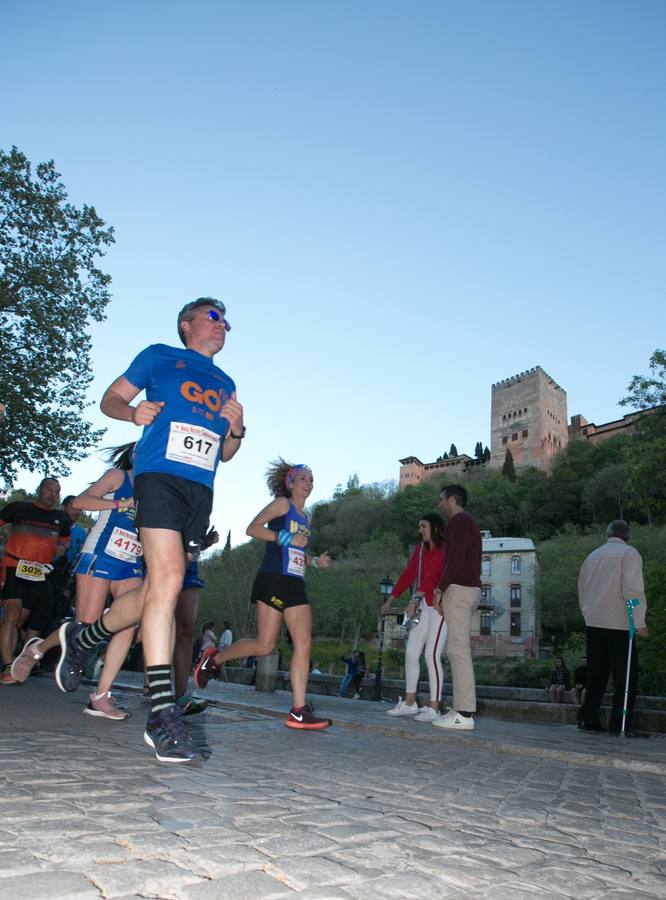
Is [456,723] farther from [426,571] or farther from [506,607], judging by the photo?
[506,607]

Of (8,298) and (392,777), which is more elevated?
(8,298)

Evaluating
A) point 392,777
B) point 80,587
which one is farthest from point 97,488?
point 392,777

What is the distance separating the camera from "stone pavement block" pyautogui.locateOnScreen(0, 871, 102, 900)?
1.39m

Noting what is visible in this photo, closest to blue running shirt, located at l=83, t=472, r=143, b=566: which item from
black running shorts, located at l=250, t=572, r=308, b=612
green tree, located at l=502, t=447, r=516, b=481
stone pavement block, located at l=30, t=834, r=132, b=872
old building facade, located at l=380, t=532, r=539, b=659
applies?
black running shorts, located at l=250, t=572, r=308, b=612

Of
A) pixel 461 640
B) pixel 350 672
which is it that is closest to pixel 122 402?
pixel 461 640

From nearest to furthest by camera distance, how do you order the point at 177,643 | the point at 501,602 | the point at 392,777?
1. the point at 392,777
2. the point at 177,643
3. the point at 501,602

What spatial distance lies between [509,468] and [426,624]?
109 meters

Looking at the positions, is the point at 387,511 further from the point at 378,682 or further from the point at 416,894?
the point at 416,894

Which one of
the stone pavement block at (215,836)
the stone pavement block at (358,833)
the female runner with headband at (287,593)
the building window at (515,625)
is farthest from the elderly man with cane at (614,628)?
the building window at (515,625)

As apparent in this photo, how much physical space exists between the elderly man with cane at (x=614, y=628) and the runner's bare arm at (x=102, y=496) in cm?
472

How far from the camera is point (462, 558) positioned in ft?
21.1

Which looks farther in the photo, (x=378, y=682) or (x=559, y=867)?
(x=378, y=682)

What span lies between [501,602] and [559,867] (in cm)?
7312

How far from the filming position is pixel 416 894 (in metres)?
1.57
